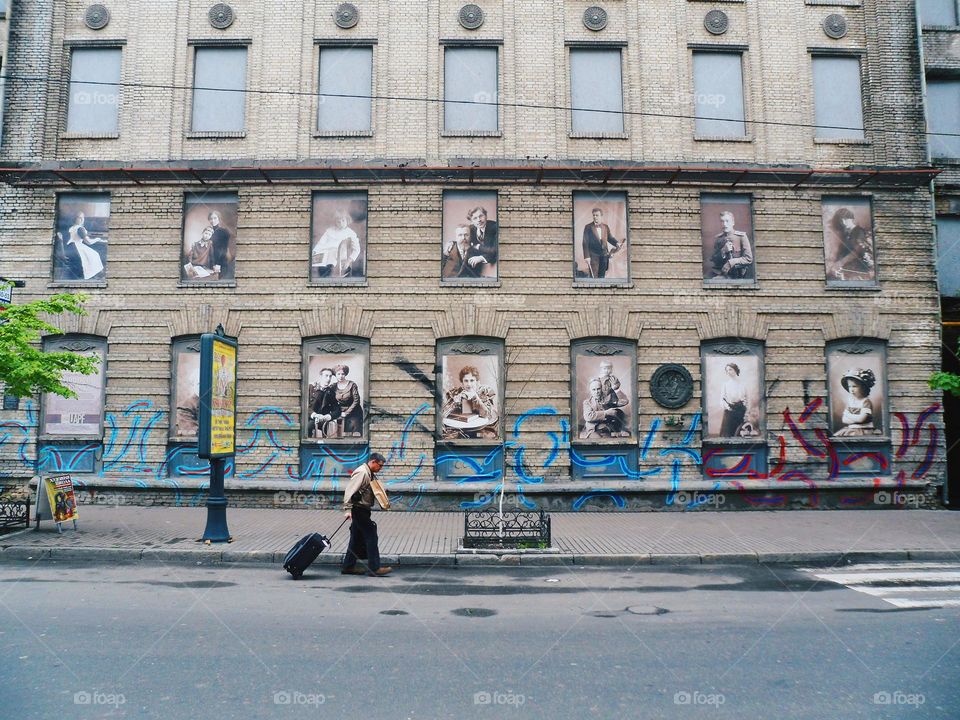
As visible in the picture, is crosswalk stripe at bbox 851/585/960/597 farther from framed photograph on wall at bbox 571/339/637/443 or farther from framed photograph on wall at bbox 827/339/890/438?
framed photograph on wall at bbox 827/339/890/438

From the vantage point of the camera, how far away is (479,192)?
16641 mm

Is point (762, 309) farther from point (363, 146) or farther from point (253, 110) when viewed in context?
point (253, 110)

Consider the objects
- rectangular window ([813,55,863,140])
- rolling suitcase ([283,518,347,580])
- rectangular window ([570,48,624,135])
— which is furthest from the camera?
rectangular window ([813,55,863,140])

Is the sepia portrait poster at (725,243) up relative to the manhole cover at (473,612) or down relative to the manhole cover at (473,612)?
up

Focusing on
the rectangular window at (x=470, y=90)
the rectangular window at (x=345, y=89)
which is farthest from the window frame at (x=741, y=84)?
the rectangular window at (x=345, y=89)

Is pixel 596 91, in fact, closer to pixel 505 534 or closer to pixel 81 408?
pixel 505 534

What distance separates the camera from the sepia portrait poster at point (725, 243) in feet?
54.7

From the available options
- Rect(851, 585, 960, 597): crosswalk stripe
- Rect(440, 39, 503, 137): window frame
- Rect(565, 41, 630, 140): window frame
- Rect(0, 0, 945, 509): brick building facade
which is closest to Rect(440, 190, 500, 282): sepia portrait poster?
Rect(0, 0, 945, 509): brick building facade

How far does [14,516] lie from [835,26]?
20774 mm

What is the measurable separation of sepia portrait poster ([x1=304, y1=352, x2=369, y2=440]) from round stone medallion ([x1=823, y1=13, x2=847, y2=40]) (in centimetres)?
1380

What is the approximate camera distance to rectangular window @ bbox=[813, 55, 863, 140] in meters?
17.2

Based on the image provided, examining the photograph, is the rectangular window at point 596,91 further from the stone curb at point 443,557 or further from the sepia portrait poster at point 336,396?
the stone curb at point 443,557

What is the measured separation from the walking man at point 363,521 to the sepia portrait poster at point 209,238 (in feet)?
27.6

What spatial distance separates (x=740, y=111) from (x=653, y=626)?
13958 millimetres
